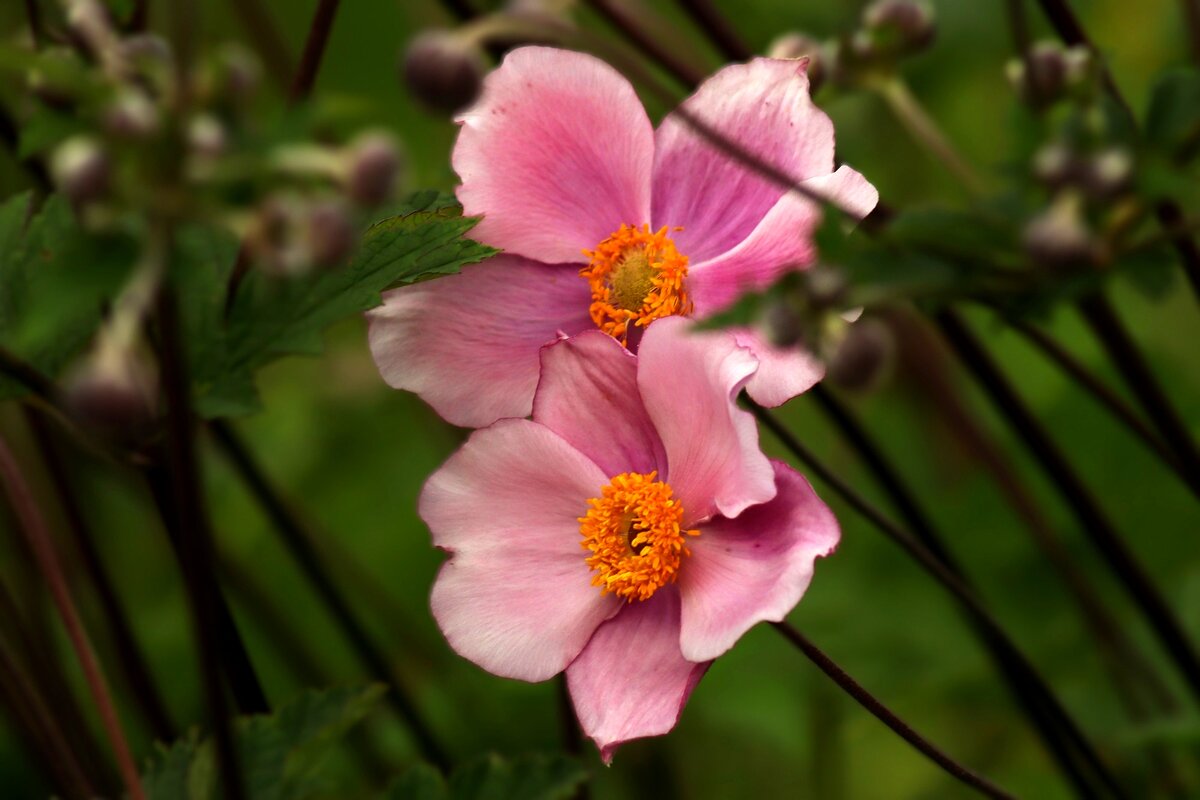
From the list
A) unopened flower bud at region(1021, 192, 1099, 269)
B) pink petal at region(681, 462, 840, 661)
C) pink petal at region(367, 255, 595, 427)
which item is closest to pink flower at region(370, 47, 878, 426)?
pink petal at region(367, 255, 595, 427)

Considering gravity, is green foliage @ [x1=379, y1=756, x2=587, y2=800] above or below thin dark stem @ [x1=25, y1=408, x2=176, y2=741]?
below

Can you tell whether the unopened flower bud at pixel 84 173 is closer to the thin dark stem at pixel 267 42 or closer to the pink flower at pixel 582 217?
the pink flower at pixel 582 217

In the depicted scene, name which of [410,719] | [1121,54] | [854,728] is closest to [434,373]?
[410,719]

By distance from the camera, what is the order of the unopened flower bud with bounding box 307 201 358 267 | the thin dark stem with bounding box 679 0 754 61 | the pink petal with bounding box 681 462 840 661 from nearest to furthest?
1. the unopened flower bud with bounding box 307 201 358 267
2. the pink petal with bounding box 681 462 840 661
3. the thin dark stem with bounding box 679 0 754 61

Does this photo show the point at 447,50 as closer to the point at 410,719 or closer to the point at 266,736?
the point at 266,736

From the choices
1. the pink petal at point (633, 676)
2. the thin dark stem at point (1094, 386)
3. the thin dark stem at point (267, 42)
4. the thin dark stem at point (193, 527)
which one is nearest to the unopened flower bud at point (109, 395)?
the thin dark stem at point (193, 527)

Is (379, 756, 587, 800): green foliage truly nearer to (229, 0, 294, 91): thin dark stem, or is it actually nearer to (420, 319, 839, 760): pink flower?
(420, 319, 839, 760): pink flower
